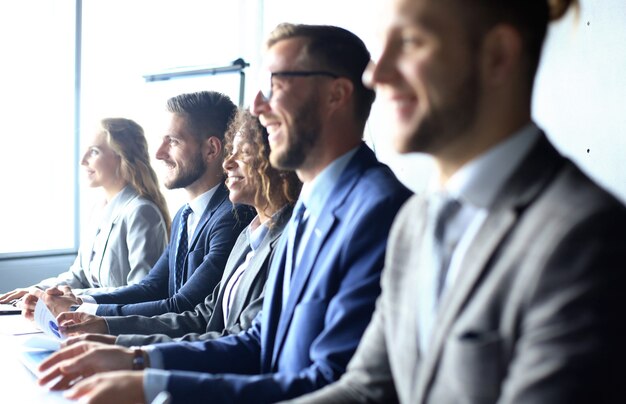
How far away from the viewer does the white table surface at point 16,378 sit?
1720 mm

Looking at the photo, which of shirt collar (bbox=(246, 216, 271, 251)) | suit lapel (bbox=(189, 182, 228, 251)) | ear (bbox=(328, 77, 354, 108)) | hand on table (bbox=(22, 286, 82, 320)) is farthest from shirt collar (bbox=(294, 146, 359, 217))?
hand on table (bbox=(22, 286, 82, 320))

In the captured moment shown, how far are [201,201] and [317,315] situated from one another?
1620 millimetres

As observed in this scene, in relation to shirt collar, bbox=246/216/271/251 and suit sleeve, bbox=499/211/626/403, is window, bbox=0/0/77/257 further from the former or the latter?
suit sleeve, bbox=499/211/626/403

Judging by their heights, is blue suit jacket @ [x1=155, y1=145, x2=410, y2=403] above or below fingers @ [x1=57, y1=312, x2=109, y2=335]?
above

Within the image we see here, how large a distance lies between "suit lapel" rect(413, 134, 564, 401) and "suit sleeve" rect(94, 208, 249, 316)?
1862mm

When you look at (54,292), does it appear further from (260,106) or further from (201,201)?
(260,106)

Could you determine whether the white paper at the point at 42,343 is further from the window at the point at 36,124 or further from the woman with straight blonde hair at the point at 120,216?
the window at the point at 36,124

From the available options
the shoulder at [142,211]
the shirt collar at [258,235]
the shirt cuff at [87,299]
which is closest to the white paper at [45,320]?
the shirt cuff at [87,299]

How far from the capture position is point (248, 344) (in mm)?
1969

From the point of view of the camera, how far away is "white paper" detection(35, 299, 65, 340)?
7.72 feet

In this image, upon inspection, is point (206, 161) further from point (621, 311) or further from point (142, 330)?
point (621, 311)

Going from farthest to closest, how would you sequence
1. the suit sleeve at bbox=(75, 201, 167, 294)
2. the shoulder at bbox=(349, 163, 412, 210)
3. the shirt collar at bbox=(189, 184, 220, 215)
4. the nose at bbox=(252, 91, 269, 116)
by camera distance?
the suit sleeve at bbox=(75, 201, 167, 294), the shirt collar at bbox=(189, 184, 220, 215), the nose at bbox=(252, 91, 269, 116), the shoulder at bbox=(349, 163, 412, 210)

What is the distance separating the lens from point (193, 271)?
115 inches

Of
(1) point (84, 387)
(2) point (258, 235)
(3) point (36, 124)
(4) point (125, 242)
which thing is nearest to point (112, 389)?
(1) point (84, 387)
